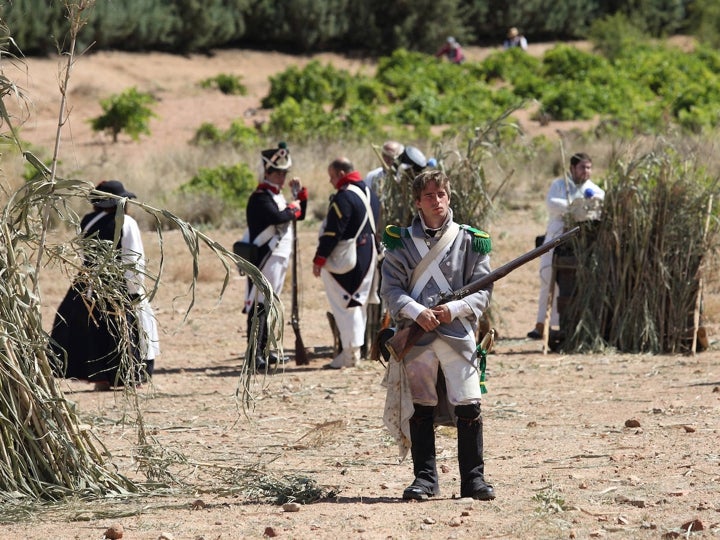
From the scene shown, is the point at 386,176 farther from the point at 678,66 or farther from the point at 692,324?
the point at 678,66

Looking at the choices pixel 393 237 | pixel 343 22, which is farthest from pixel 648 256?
pixel 343 22

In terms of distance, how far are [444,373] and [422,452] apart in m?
0.40

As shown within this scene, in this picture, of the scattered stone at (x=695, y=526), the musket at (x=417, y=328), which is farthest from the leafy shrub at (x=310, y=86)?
the scattered stone at (x=695, y=526)

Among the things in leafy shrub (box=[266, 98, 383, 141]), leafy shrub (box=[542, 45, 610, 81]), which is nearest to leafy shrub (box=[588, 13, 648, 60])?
leafy shrub (box=[542, 45, 610, 81])

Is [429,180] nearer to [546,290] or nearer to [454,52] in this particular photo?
[546,290]

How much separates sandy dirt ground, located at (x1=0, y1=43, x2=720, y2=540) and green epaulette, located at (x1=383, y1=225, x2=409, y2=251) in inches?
44.3

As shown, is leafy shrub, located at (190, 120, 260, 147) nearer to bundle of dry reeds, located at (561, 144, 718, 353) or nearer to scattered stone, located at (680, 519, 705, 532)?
bundle of dry reeds, located at (561, 144, 718, 353)

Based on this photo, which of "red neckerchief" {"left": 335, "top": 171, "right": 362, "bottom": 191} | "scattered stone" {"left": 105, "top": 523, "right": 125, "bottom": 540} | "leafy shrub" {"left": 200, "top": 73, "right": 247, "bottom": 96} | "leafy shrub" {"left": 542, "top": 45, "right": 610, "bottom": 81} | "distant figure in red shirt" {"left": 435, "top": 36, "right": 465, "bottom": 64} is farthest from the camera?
"distant figure in red shirt" {"left": 435, "top": 36, "right": 465, "bottom": 64}

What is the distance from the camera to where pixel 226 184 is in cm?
1864

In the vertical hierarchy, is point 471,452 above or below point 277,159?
below

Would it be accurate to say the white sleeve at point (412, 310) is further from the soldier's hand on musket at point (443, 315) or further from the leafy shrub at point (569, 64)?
the leafy shrub at point (569, 64)

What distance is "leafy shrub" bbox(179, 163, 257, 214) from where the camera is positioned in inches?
720

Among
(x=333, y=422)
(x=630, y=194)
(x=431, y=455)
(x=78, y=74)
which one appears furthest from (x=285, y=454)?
(x=78, y=74)

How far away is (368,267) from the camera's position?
36.6ft
